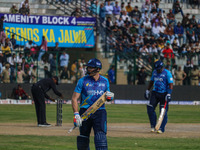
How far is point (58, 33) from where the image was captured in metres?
37.8

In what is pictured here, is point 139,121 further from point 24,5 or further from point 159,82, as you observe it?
point 24,5

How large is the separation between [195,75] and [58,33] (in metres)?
9.76

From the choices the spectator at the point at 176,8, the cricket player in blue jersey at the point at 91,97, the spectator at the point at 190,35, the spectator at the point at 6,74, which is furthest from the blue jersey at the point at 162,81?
the spectator at the point at 176,8

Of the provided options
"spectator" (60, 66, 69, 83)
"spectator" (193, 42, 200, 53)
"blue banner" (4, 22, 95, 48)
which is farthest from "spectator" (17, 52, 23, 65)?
"spectator" (193, 42, 200, 53)

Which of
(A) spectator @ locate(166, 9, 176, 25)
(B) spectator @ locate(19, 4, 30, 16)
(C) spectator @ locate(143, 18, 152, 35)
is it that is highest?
(B) spectator @ locate(19, 4, 30, 16)

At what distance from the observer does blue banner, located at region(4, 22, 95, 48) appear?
36.7 metres

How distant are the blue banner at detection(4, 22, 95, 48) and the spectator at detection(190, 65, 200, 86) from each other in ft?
24.3

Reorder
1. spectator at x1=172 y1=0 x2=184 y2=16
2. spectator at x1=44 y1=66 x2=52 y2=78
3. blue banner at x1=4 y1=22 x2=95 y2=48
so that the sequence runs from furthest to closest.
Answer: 1. spectator at x1=172 y1=0 x2=184 y2=16
2. blue banner at x1=4 y1=22 x2=95 y2=48
3. spectator at x1=44 y1=66 x2=52 y2=78

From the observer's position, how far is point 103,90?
36.1 feet

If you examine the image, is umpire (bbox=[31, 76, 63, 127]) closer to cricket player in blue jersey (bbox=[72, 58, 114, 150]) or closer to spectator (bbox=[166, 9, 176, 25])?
cricket player in blue jersey (bbox=[72, 58, 114, 150])

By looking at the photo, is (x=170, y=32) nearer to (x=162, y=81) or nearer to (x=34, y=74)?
(x=34, y=74)

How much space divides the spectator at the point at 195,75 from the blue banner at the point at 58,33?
24.3ft

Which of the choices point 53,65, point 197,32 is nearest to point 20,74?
point 53,65

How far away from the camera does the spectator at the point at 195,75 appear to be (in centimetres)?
3538
